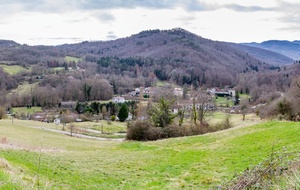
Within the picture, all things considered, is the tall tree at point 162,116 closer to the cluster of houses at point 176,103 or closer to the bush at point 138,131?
the bush at point 138,131

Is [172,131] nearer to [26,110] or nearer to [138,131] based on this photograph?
[138,131]

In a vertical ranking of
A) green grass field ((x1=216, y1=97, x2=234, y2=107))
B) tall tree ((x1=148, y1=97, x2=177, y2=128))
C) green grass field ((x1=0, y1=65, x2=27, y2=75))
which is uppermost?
green grass field ((x1=0, y1=65, x2=27, y2=75))

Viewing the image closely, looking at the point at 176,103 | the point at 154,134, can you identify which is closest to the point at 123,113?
the point at 176,103

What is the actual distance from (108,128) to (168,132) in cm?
2983

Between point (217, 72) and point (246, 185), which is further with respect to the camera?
point (217, 72)

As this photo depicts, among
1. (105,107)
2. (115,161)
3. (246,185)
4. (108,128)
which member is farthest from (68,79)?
(246,185)

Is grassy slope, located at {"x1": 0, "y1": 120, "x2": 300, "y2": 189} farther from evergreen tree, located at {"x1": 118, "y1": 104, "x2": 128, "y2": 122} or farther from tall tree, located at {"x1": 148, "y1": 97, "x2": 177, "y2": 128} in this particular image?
evergreen tree, located at {"x1": 118, "y1": 104, "x2": 128, "y2": 122}

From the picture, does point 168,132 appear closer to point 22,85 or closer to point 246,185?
point 246,185

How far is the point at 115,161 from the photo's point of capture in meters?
17.1

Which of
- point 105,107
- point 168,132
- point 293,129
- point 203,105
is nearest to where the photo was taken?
point 293,129

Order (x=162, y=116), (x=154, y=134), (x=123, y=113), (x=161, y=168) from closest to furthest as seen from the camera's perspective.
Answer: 1. (x=161, y=168)
2. (x=154, y=134)
3. (x=162, y=116)
4. (x=123, y=113)

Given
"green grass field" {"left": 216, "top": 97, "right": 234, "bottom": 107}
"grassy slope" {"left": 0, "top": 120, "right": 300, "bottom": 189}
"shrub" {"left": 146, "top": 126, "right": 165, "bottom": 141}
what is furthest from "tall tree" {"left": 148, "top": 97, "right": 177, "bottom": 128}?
"green grass field" {"left": 216, "top": 97, "right": 234, "bottom": 107}

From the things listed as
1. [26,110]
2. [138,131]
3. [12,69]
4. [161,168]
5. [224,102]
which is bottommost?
[26,110]

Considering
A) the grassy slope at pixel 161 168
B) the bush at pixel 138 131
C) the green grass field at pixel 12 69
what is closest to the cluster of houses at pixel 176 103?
the bush at pixel 138 131
